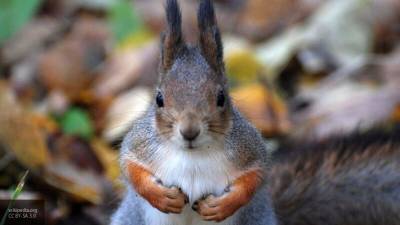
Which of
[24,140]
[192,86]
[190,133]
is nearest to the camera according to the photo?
[190,133]

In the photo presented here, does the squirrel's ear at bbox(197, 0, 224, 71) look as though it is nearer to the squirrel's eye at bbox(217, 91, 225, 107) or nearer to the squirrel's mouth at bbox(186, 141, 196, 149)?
the squirrel's eye at bbox(217, 91, 225, 107)

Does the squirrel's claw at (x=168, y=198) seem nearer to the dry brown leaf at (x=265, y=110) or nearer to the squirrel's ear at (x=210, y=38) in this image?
the squirrel's ear at (x=210, y=38)

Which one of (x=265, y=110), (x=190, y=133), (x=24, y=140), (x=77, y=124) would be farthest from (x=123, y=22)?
(x=190, y=133)

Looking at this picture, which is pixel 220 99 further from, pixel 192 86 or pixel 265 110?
pixel 265 110

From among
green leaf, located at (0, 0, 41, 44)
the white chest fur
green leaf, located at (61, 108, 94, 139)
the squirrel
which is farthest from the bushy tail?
green leaf, located at (0, 0, 41, 44)

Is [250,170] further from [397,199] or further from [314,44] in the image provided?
[314,44]

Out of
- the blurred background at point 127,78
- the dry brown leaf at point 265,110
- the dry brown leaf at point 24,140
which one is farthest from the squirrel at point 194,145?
the dry brown leaf at point 265,110

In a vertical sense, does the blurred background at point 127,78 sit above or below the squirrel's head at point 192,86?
below

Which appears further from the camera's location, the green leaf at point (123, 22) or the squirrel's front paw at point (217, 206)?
the green leaf at point (123, 22)
